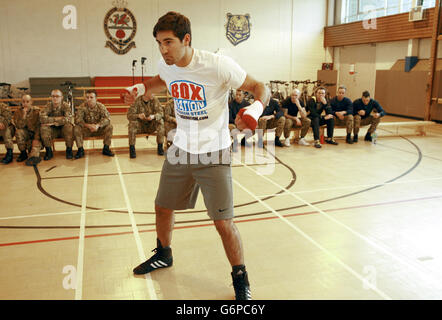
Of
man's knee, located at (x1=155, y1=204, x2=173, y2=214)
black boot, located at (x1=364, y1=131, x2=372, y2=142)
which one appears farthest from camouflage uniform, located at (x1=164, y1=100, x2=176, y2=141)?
man's knee, located at (x1=155, y1=204, x2=173, y2=214)

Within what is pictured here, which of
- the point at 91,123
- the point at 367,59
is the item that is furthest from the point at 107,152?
the point at 367,59

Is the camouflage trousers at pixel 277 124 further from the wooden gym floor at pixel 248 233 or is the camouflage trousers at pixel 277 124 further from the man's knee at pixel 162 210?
the man's knee at pixel 162 210

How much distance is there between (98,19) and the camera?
14.1 meters

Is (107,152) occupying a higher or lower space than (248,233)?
higher

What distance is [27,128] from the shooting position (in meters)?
6.75

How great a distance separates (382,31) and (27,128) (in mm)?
11736

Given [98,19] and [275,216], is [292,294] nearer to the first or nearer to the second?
[275,216]

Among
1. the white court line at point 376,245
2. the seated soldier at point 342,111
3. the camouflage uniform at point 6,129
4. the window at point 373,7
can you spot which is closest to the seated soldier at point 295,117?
the seated soldier at point 342,111

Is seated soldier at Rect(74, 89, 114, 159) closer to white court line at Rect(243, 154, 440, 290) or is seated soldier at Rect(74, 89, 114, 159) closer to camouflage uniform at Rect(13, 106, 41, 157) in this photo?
camouflage uniform at Rect(13, 106, 41, 157)

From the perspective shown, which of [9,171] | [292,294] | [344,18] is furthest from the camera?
[344,18]

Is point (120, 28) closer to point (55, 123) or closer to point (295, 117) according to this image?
point (55, 123)

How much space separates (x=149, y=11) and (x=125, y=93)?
13033 millimetres

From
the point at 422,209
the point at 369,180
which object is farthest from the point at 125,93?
the point at 369,180

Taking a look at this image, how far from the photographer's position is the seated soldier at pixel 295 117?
314 inches
